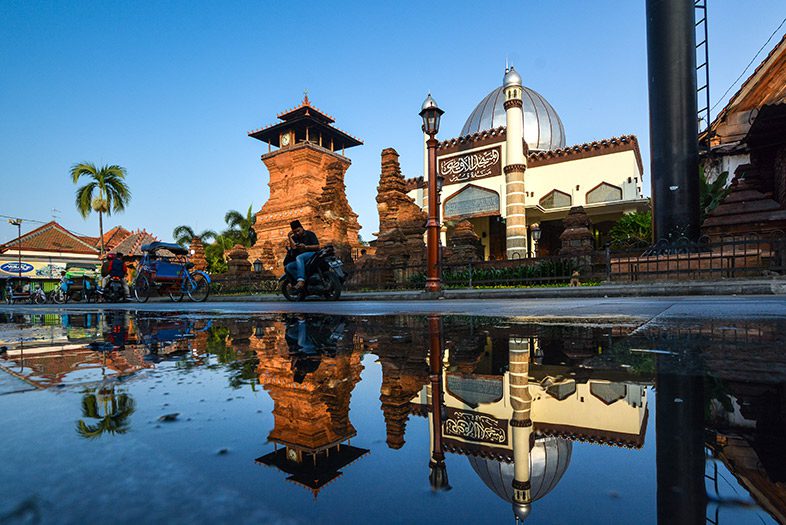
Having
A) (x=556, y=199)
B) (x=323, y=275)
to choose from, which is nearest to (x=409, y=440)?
(x=323, y=275)

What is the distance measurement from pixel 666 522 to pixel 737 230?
44.3ft

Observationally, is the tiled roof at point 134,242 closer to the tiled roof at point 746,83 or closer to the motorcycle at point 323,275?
the motorcycle at point 323,275

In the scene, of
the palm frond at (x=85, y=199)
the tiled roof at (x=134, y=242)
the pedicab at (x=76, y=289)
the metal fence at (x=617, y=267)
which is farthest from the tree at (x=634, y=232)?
the tiled roof at (x=134, y=242)

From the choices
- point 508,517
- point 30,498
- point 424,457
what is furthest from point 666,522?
point 30,498

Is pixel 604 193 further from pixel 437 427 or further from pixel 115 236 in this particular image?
pixel 115 236

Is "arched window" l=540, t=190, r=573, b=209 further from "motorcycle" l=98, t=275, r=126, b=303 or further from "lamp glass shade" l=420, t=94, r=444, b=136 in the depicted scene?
"motorcycle" l=98, t=275, r=126, b=303

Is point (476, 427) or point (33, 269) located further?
point (33, 269)

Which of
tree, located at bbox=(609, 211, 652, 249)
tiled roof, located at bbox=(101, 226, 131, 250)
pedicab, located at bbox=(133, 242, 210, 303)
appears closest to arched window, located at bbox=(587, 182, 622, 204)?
tree, located at bbox=(609, 211, 652, 249)

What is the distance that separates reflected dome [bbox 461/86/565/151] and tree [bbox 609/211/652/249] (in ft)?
28.3

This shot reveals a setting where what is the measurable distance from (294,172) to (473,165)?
47.6ft

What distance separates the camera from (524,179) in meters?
24.6

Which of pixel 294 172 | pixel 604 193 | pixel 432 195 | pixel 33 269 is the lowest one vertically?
pixel 33 269

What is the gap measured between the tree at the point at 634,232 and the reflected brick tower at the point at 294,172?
14457mm

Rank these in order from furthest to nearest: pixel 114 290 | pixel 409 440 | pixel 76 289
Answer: pixel 76 289, pixel 114 290, pixel 409 440
